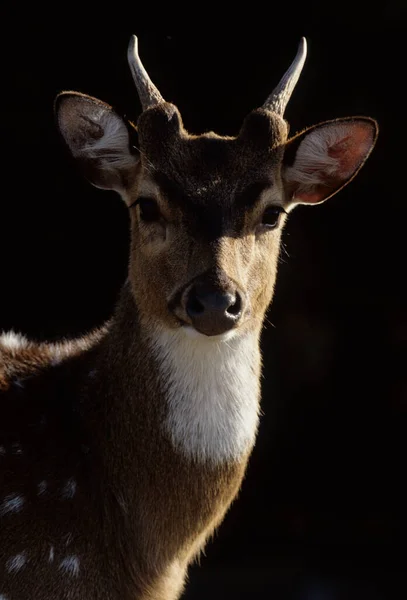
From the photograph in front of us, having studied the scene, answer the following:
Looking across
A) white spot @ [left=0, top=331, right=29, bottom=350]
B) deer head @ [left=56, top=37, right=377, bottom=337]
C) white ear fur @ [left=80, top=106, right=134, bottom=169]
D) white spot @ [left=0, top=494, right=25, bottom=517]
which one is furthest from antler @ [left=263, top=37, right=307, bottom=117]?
white spot @ [left=0, top=494, right=25, bottom=517]

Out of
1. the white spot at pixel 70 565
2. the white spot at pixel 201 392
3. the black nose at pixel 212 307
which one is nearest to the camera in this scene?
the black nose at pixel 212 307

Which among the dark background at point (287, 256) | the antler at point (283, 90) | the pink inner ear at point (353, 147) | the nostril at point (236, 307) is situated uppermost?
the antler at point (283, 90)

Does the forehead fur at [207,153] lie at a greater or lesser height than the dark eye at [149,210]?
greater

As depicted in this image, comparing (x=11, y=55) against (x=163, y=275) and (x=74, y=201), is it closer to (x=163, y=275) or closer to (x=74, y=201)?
(x=74, y=201)

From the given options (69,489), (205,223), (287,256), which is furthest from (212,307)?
(287,256)

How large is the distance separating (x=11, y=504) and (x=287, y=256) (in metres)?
4.22

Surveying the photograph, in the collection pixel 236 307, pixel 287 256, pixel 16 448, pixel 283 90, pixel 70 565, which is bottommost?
pixel 287 256

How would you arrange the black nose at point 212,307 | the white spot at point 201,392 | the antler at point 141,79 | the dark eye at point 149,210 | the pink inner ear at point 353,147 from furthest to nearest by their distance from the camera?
the pink inner ear at point 353,147, the antler at point 141,79, the dark eye at point 149,210, the white spot at point 201,392, the black nose at point 212,307

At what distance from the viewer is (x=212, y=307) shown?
14.8 feet

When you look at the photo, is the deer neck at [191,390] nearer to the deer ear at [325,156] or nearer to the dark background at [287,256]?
the deer ear at [325,156]

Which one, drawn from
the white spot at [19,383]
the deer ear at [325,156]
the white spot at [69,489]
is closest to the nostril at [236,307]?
the deer ear at [325,156]

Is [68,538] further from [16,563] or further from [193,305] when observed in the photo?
[193,305]

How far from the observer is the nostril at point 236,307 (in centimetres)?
461

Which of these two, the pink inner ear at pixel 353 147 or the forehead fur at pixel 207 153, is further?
the pink inner ear at pixel 353 147
